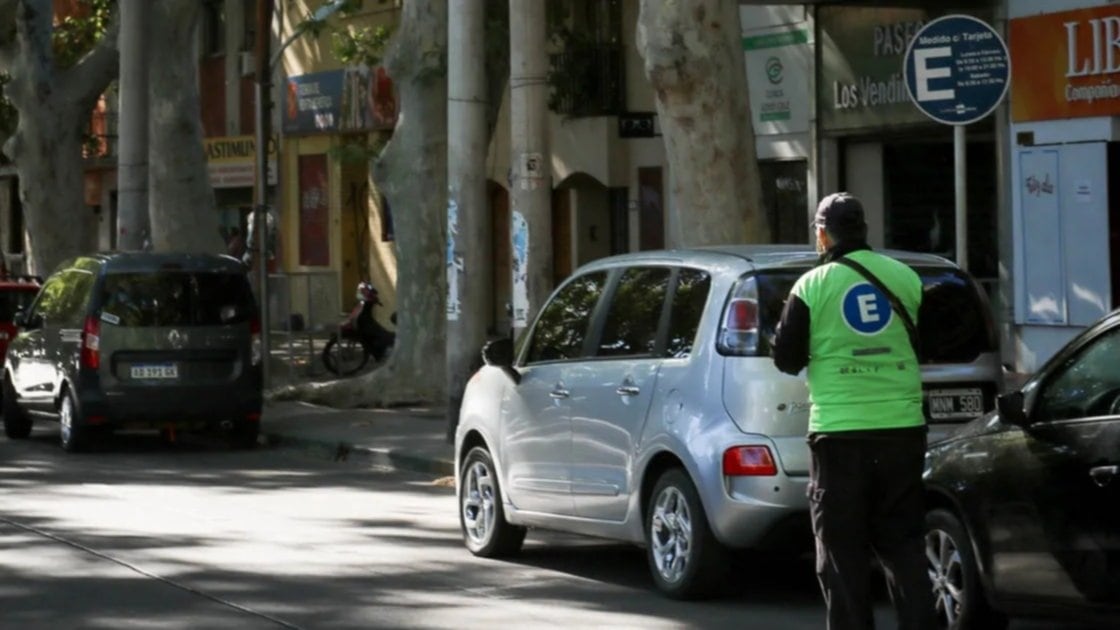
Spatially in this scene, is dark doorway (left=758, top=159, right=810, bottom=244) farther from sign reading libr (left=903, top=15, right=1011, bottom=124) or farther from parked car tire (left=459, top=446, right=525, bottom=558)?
parked car tire (left=459, top=446, right=525, bottom=558)

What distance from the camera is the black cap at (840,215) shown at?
8430 mm

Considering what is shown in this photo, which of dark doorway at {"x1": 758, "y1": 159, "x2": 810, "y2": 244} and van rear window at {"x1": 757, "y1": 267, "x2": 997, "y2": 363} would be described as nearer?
van rear window at {"x1": 757, "y1": 267, "x2": 997, "y2": 363}

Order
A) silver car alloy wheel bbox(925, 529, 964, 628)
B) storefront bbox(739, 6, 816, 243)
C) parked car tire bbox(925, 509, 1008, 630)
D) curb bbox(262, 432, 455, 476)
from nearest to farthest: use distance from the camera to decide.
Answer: parked car tire bbox(925, 509, 1008, 630) < silver car alloy wheel bbox(925, 529, 964, 628) < curb bbox(262, 432, 455, 476) < storefront bbox(739, 6, 816, 243)

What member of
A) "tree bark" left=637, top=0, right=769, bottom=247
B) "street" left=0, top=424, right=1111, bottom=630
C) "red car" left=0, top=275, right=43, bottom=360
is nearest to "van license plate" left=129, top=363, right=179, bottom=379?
"street" left=0, top=424, right=1111, bottom=630

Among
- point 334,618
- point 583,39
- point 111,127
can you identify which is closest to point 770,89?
point 583,39

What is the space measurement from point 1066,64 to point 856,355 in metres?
14.9

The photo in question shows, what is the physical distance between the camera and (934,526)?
9.37 m

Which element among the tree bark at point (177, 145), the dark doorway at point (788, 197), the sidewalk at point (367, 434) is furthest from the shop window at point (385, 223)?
the sidewalk at point (367, 434)

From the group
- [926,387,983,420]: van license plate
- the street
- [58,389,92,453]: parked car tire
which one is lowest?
the street

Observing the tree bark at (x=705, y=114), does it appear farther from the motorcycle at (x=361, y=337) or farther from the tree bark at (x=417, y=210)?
the motorcycle at (x=361, y=337)

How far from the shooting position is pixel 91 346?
19.9 metres

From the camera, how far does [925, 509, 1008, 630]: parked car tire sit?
9109mm

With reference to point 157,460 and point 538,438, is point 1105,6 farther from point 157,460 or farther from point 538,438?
point 538,438

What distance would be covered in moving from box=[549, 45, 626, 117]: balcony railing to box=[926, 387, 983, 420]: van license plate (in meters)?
20.9
